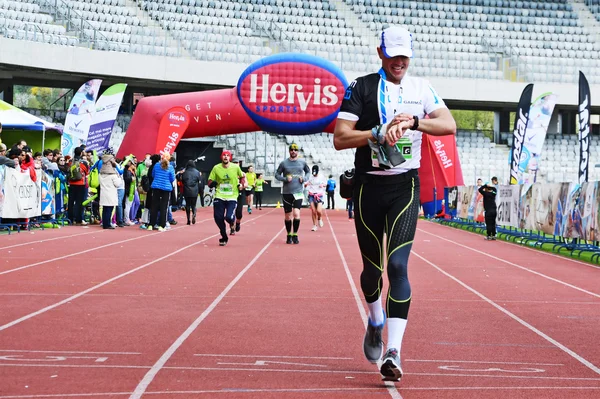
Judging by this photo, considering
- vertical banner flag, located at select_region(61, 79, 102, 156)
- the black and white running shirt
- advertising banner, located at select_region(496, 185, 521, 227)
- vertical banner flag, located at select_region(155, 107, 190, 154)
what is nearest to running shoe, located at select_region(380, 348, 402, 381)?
the black and white running shirt

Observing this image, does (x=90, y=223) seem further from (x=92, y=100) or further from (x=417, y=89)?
(x=417, y=89)

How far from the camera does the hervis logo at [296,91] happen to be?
2923cm

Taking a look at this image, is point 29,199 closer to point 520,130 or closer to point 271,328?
point 271,328

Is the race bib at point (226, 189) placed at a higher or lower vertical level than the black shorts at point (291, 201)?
higher

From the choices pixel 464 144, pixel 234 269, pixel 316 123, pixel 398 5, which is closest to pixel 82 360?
pixel 234 269

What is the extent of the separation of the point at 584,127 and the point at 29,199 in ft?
42.1

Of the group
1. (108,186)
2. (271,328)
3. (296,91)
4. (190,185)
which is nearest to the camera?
Result: (271,328)

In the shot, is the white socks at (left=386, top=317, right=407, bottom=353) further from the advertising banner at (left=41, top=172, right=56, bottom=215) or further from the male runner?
the advertising banner at (left=41, top=172, right=56, bottom=215)

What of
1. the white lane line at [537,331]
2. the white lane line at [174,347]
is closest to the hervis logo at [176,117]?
the white lane line at [537,331]

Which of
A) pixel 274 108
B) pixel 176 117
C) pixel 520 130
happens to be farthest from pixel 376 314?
pixel 176 117

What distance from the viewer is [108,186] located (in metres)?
22.1

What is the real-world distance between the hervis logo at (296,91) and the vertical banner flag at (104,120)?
4.50m

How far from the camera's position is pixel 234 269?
12.8m

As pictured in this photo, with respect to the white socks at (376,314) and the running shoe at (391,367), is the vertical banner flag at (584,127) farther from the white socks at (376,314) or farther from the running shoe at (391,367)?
the running shoe at (391,367)
